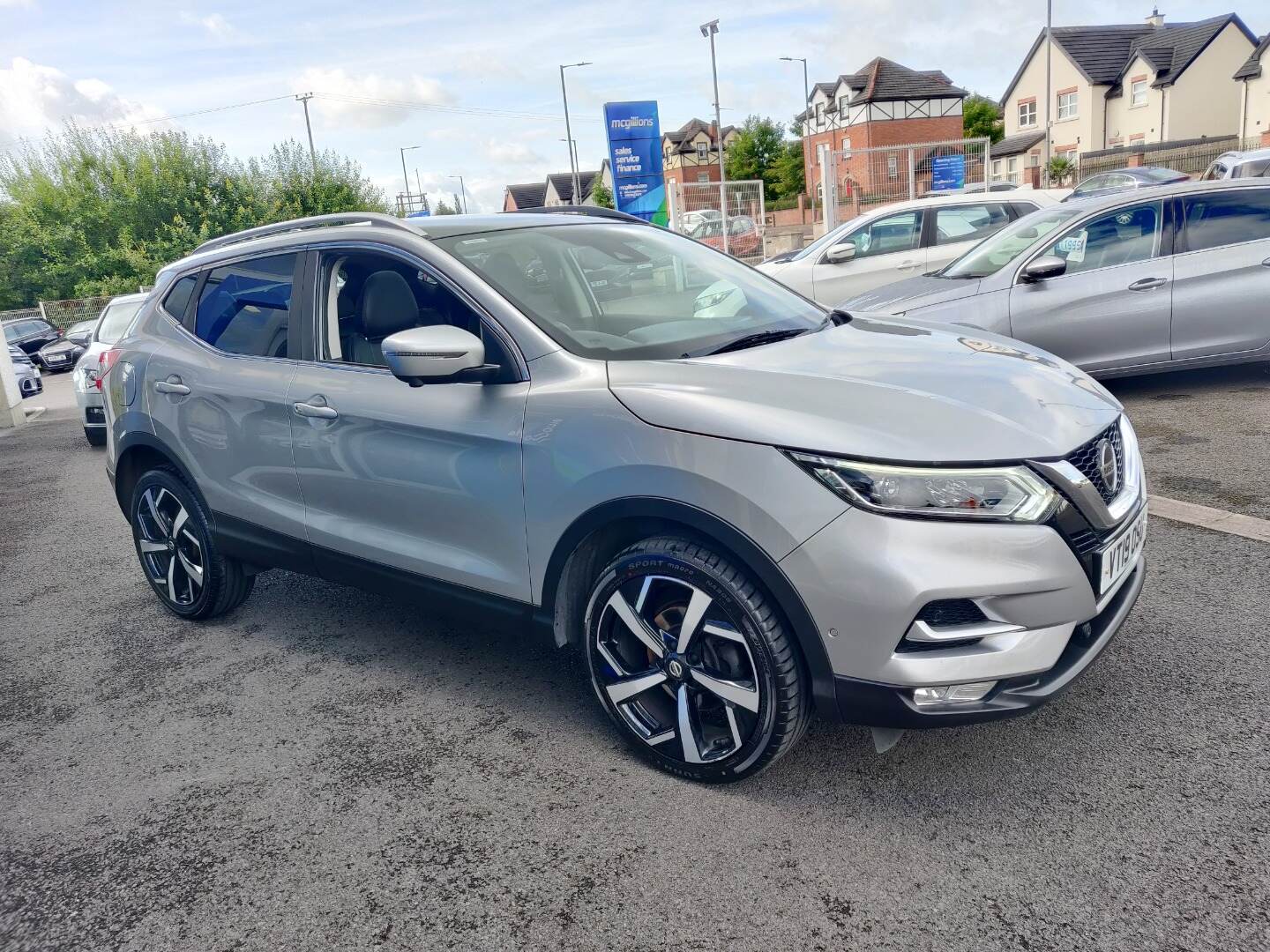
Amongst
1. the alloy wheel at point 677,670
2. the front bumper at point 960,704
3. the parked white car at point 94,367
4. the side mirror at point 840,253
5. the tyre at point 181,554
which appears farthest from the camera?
the side mirror at point 840,253

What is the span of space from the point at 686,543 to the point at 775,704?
1.63 ft

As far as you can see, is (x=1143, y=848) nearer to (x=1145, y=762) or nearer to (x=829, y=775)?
(x=1145, y=762)

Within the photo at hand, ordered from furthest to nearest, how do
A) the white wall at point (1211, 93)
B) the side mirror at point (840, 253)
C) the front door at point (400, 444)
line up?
the white wall at point (1211, 93) → the side mirror at point (840, 253) → the front door at point (400, 444)

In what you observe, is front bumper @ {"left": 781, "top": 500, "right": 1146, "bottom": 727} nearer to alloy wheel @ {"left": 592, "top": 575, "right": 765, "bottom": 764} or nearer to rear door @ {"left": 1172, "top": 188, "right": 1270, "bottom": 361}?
alloy wheel @ {"left": 592, "top": 575, "right": 765, "bottom": 764}

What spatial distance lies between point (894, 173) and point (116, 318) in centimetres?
1491

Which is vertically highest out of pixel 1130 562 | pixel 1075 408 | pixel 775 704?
pixel 1075 408

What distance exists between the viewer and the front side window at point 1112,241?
706cm

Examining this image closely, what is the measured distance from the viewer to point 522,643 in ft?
13.7

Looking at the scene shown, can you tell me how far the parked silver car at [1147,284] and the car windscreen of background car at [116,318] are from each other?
9.32 meters

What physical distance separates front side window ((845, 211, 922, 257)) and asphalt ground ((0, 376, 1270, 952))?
7653 millimetres

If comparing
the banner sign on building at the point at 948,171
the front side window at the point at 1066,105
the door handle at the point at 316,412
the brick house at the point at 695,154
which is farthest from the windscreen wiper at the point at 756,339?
the brick house at the point at 695,154

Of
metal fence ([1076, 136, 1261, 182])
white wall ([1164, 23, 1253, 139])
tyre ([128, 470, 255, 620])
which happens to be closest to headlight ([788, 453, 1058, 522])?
tyre ([128, 470, 255, 620])

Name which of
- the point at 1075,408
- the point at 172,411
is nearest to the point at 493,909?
the point at 1075,408

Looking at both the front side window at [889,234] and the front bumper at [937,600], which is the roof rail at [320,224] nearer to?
the front bumper at [937,600]
